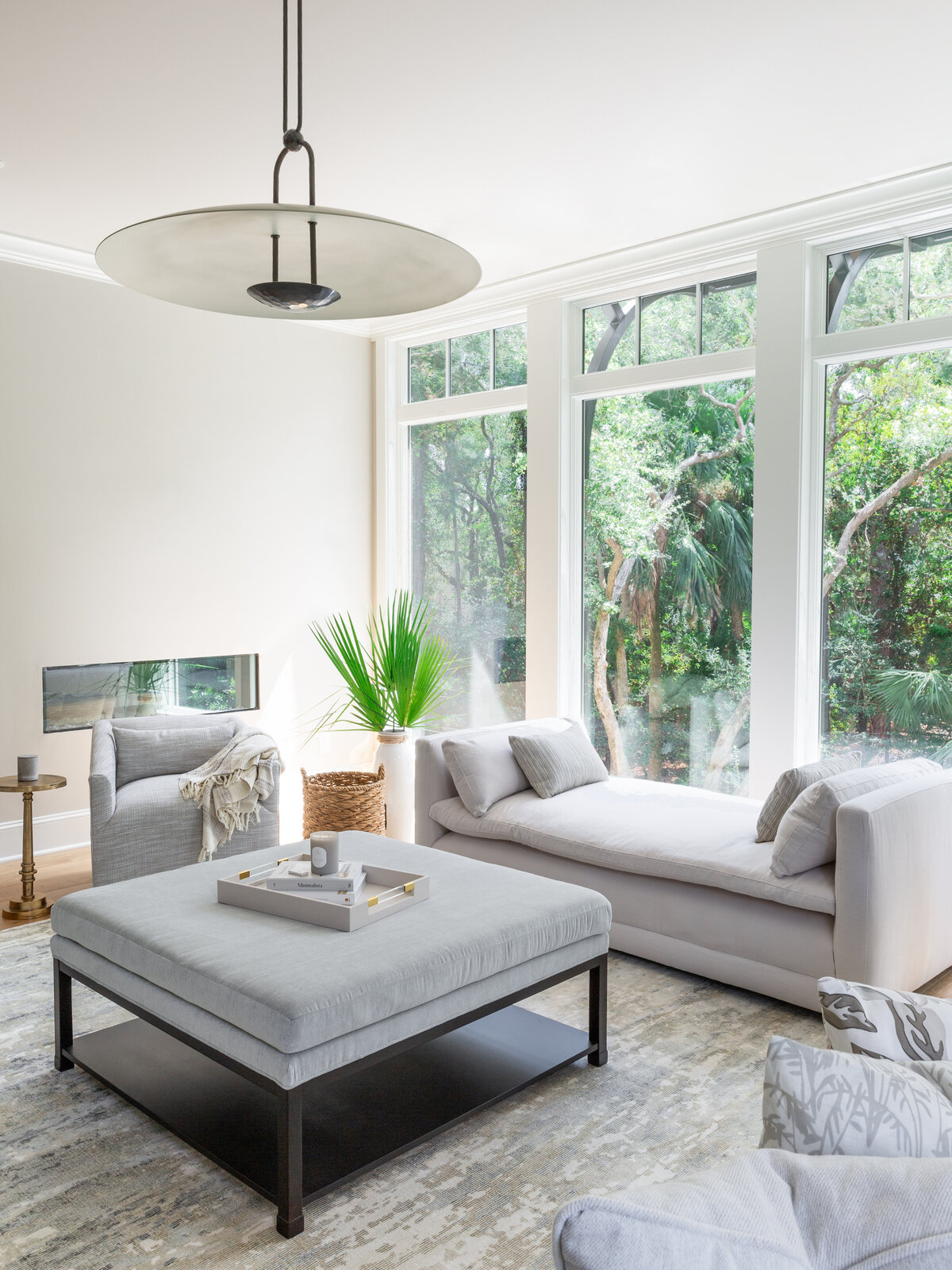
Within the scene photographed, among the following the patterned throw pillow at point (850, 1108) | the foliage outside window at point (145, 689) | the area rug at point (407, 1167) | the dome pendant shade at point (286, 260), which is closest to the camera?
the patterned throw pillow at point (850, 1108)

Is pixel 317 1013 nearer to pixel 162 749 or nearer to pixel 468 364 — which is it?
pixel 162 749

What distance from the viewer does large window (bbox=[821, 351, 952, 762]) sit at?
399cm

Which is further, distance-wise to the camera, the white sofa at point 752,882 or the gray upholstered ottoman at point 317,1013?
the white sofa at point 752,882

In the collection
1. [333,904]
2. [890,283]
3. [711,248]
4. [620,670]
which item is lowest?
[333,904]

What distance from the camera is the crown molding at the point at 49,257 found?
15.2 ft

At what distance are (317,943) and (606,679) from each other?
121 inches

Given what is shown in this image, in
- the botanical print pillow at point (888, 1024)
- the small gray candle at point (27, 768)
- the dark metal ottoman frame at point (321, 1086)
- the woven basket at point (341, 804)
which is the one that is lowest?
the dark metal ottoman frame at point (321, 1086)

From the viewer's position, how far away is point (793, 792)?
10.4 ft

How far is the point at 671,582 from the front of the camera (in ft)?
16.0

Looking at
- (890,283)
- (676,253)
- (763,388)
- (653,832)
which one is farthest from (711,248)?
(653,832)

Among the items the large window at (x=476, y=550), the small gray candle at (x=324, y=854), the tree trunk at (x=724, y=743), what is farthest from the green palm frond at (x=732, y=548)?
the small gray candle at (x=324, y=854)

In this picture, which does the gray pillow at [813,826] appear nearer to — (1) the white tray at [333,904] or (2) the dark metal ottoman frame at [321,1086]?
(2) the dark metal ottoman frame at [321,1086]

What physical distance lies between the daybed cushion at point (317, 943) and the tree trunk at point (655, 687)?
2.18 meters

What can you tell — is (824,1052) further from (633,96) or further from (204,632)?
(204,632)
